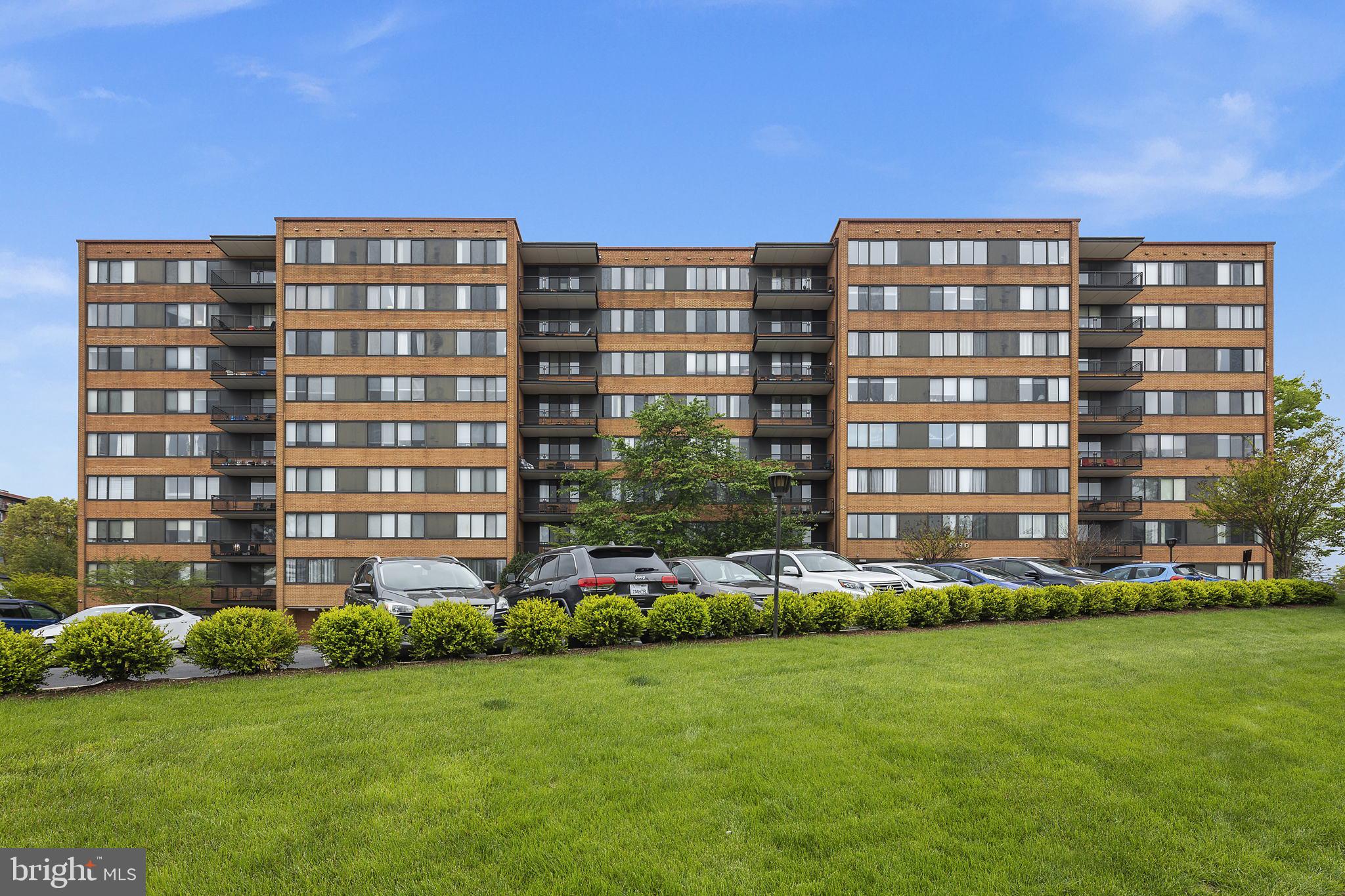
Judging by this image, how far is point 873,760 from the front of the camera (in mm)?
6008

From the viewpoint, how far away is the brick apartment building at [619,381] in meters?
44.3

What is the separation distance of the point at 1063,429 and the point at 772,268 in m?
20.1

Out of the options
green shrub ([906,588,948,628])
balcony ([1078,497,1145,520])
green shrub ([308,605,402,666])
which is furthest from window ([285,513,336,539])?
balcony ([1078,497,1145,520])

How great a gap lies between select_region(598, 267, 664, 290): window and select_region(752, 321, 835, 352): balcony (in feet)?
16.7

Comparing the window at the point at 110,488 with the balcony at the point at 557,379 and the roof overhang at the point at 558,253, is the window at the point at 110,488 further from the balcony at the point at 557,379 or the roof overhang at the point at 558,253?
the roof overhang at the point at 558,253

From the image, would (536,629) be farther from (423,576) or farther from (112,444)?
(112,444)

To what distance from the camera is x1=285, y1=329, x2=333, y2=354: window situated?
44438 millimetres

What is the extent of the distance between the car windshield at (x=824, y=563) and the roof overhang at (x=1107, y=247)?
36814 mm

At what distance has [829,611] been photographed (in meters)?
15.2

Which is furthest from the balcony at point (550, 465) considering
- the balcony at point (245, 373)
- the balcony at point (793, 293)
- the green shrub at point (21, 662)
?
the green shrub at point (21, 662)

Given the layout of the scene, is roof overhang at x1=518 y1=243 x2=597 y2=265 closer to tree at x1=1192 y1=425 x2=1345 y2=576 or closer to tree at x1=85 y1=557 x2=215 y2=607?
tree at x1=85 y1=557 x2=215 y2=607

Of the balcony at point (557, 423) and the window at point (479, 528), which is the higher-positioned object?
the balcony at point (557, 423)

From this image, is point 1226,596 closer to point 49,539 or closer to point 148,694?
point 148,694

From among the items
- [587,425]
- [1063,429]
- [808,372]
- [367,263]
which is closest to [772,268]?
[808,372]
